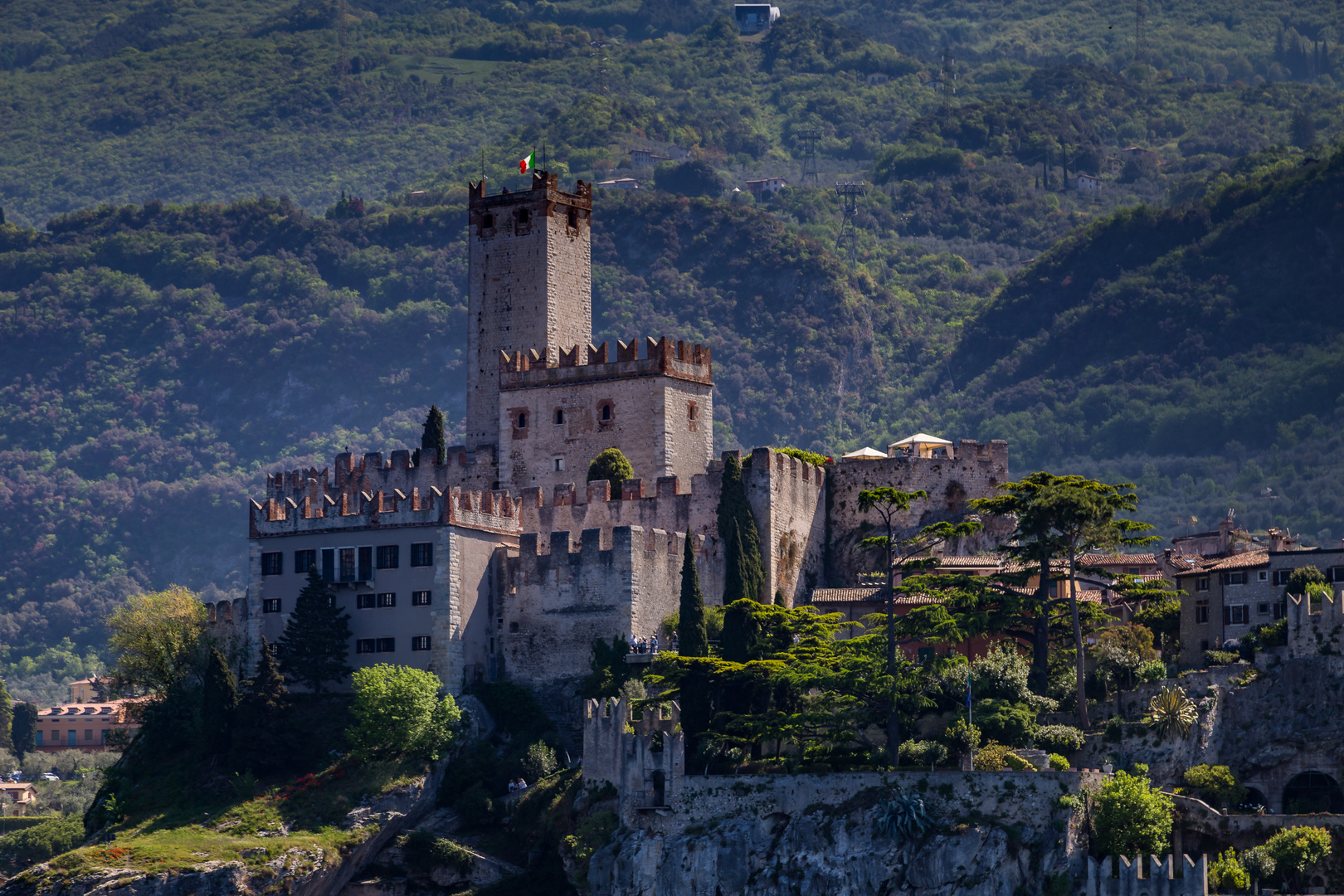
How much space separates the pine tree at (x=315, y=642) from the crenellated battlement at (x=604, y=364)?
686 inches

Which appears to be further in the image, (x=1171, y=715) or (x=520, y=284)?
(x=520, y=284)

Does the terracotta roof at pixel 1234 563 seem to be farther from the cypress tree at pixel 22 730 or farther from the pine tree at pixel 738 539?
the cypress tree at pixel 22 730

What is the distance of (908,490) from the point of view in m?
107

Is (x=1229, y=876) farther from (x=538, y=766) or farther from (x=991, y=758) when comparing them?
(x=538, y=766)

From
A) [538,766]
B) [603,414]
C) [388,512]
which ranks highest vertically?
[603,414]

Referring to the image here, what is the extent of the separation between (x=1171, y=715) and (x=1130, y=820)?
6948 mm

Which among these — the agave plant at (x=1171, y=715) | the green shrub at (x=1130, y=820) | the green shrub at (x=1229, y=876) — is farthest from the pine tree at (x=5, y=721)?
the green shrub at (x=1229, y=876)

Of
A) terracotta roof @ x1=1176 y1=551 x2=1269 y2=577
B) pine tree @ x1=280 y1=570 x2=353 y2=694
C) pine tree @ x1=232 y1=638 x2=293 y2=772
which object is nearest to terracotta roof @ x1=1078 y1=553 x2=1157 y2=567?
terracotta roof @ x1=1176 y1=551 x2=1269 y2=577

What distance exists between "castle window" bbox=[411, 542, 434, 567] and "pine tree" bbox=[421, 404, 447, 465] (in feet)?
47.4

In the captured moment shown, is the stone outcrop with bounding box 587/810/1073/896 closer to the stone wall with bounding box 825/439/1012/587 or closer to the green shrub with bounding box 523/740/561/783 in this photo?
the green shrub with bounding box 523/740/561/783

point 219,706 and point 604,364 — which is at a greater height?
point 604,364

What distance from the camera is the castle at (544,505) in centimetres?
9825

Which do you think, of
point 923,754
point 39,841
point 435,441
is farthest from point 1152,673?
point 39,841

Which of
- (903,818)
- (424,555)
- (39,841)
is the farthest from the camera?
(39,841)
